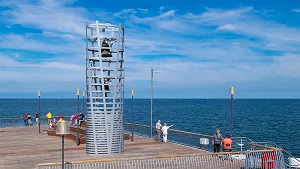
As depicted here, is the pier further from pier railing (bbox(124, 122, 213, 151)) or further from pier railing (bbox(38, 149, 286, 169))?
pier railing (bbox(124, 122, 213, 151))

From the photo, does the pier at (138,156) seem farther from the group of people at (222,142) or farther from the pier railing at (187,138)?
the group of people at (222,142)

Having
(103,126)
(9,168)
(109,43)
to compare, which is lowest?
(9,168)

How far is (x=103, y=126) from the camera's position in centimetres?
2223

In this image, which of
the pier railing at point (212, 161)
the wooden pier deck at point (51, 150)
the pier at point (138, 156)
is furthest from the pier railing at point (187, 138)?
the pier railing at point (212, 161)

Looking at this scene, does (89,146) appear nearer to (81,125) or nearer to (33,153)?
(33,153)

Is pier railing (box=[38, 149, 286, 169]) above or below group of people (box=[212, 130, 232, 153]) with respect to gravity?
below

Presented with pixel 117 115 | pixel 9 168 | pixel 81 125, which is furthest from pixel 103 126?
pixel 81 125

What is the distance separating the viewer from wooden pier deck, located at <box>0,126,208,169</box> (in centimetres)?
2061

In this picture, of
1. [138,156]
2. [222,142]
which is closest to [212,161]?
[222,142]

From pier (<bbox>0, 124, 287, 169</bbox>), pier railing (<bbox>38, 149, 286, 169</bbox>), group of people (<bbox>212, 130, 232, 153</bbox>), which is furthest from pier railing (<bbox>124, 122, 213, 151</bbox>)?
pier railing (<bbox>38, 149, 286, 169</bbox>)

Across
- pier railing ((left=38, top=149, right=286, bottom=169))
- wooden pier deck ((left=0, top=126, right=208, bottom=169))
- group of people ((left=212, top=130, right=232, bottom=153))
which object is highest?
group of people ((left=212, top=130, right=232, bottom=153))

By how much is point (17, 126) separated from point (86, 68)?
23.9 m

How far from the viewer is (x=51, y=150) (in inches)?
959

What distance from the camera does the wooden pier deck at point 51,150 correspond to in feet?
67.6
